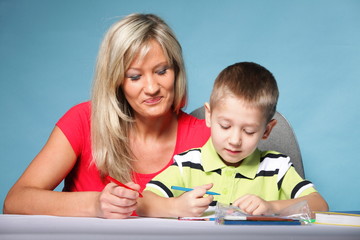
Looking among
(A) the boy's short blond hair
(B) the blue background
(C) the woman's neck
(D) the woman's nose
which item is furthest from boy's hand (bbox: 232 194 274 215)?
(B) the blue background

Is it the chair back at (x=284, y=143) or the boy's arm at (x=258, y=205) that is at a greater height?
the chair back at (x=284, y=143)

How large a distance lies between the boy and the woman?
31cm

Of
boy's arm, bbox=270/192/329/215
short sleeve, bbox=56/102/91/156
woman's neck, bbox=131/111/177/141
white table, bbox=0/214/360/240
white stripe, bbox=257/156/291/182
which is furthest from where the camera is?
woman's neck, bbox=131/111/177/141

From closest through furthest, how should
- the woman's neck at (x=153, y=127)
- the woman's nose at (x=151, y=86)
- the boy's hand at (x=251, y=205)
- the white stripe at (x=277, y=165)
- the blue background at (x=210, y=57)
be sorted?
the boy's hand at (x=251, y=205) → the white stripe at (x=277, y=165) → the woman's nose at (x=151, y=86) → the woman's neck at (x=153, y=127) → the blue background at (x=210, y=57)

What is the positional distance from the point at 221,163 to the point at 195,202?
34 centimetres

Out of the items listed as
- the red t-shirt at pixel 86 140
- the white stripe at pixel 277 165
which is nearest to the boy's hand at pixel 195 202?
the white stripe at pixel 277 165

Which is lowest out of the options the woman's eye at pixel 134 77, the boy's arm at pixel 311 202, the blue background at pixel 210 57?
the boy's arm at pixel 311 202

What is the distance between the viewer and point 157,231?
1.07 m

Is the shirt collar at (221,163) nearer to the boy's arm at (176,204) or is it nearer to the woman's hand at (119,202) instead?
the boy's arm at (176,204)

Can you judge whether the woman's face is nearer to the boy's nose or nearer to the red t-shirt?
the red t-shirt

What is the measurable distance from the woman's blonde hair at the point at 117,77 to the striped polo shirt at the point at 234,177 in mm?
341

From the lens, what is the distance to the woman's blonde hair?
191cm

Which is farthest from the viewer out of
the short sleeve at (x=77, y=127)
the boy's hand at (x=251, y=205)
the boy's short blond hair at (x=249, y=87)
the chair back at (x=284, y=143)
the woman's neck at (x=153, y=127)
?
the chair back at (x=284, y=143)

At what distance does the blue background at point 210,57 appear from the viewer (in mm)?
3359
